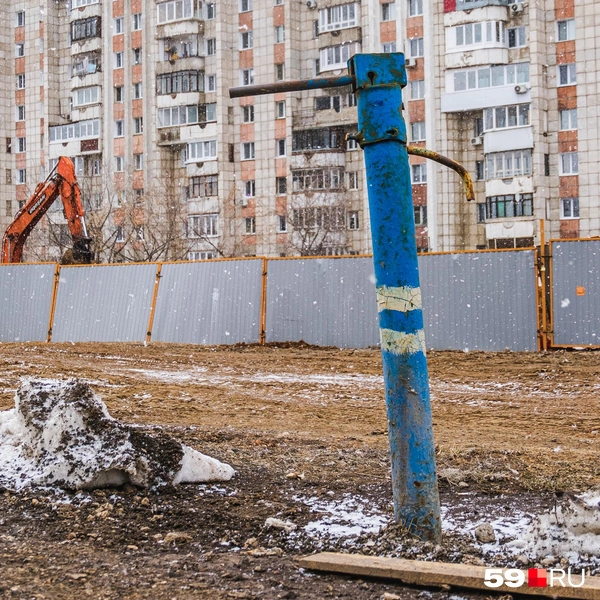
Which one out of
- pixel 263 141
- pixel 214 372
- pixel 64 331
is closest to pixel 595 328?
pixel 214 372

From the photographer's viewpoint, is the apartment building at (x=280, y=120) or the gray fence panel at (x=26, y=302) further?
the apartment building at (x=280, y=120)

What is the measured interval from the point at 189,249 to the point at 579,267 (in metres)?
39.6

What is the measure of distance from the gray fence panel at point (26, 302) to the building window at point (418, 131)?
34252 millimetres

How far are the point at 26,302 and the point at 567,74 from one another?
35.8m

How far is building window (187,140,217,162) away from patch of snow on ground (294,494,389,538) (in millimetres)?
58689

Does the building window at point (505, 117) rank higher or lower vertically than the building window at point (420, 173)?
higher

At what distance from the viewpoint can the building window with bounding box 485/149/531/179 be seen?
52.3 meters

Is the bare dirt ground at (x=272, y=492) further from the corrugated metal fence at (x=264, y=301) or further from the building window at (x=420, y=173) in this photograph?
the building window at (x=420, y=173)

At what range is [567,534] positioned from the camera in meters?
4.55

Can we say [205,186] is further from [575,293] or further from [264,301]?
[575,293]

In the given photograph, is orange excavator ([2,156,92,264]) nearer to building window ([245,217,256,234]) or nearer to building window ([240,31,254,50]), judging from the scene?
building window ([245,217,256,234])

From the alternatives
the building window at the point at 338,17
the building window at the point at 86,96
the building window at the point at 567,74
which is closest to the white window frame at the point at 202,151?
the building window at the point at 86,96

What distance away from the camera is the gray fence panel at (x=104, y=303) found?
2377cm

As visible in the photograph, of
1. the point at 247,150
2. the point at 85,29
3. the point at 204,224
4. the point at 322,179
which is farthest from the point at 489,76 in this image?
the point at 85,29
